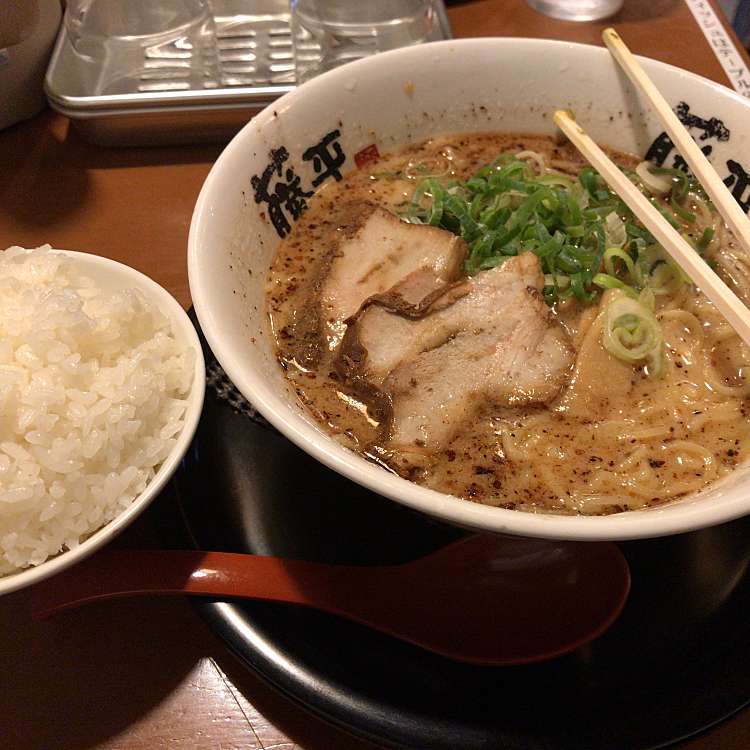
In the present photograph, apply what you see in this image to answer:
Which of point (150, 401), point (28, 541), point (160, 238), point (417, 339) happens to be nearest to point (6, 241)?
point (160, 238)

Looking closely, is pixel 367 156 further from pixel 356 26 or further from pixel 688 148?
pixel 356 26

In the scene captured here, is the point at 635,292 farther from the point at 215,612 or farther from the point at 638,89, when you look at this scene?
the point at 215,612

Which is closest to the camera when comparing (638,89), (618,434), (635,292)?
(618,434)

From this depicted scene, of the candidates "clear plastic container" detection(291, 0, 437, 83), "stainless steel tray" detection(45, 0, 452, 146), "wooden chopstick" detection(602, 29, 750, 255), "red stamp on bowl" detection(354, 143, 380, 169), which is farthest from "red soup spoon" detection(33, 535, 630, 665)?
"clear plastic container" detection(291, 0, 437, 83)

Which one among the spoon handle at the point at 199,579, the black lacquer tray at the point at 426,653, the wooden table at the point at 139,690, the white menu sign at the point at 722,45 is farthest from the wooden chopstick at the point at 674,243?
the white menu sign at the point at 722,45

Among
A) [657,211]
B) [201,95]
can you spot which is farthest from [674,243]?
[201,95]

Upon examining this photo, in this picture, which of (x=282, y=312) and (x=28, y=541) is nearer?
(x=28, y=541)

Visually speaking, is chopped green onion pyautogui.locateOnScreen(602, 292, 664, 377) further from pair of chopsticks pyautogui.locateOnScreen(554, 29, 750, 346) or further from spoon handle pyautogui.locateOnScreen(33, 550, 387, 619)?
spoon handle pyautogui.locateOnScreen(33, 550, 387, 619)

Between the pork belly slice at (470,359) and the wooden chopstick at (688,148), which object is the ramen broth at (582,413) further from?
the wooden chopstick at (688,148)
